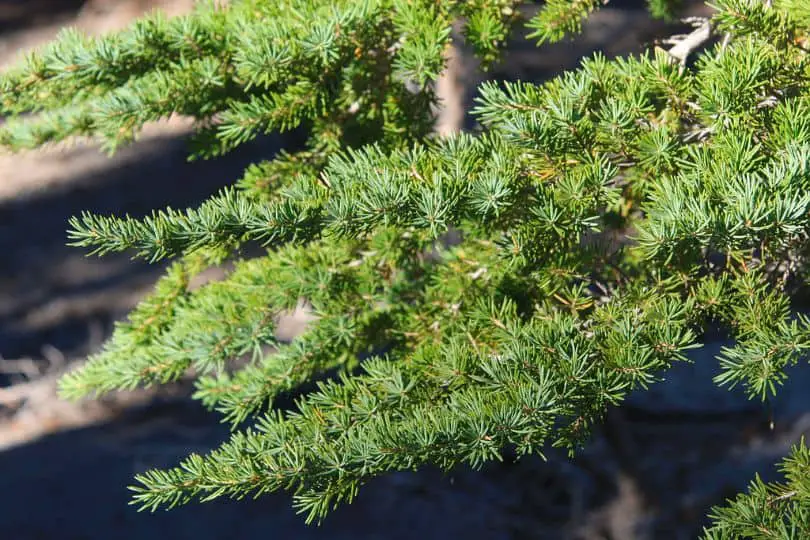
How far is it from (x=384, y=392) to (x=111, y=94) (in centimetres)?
53

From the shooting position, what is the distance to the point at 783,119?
2.52 feet

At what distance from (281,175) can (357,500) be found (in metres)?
1.15

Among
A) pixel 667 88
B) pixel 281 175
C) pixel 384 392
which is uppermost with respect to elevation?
pixel 667 88

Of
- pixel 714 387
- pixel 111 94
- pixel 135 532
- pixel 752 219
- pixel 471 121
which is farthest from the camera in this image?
pixel 471 121

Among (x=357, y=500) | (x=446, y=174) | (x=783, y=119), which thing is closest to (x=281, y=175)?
(x=446, y=174)

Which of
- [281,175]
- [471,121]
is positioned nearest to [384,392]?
[281,175]

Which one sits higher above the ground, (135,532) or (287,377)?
(287,377)

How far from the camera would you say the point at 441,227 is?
30.5 inches

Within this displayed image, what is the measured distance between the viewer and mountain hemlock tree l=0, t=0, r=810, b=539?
727 mm

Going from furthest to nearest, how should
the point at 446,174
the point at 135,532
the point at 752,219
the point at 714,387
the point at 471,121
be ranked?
the point at 471,121, the point at 714,387, the point at 135,532, the point at 446,174, the point at 752,219

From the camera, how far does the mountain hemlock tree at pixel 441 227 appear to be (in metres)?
0.73

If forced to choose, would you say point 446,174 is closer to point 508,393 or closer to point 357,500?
point 508,393

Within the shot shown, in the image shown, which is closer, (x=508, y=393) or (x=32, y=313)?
(x=508, y=393)

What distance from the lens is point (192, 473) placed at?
73cm
